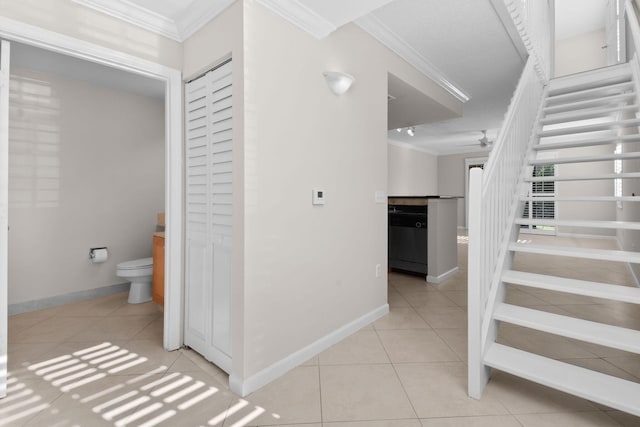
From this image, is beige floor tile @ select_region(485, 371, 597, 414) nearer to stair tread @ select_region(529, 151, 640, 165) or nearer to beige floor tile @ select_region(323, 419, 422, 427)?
beige floor tile @ select_region(323, 419, 422, 427)

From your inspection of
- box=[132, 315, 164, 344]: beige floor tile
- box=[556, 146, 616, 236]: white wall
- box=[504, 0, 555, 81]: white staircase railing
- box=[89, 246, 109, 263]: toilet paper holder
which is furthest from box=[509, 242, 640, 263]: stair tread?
box=[556, 146, 616, 236]: white wall

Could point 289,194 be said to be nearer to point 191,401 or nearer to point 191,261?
point 191,261

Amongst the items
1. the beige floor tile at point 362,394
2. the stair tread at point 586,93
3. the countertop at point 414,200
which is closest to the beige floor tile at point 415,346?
the beige floor tile at point 362,394

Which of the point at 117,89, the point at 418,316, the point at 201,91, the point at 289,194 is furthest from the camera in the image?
the point at 117,89

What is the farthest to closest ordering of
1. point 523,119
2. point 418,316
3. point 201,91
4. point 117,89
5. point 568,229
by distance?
point 568,229 < point 117,89 < point 418,316 < point 523,119 < point 201,91

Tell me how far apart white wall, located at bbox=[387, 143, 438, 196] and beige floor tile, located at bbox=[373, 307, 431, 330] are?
4.62 meters

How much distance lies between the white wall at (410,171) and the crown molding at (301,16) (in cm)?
534

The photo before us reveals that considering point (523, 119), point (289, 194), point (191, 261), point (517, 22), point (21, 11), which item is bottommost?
point (191, 261)

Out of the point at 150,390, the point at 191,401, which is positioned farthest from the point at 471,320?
the point at 150,390

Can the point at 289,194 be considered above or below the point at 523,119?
below

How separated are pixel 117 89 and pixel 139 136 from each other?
54 centimetres

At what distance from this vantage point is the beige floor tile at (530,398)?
5.00ft

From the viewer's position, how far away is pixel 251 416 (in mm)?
1491

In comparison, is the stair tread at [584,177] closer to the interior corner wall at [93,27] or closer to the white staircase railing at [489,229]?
the white staircase railing at [489,229]
